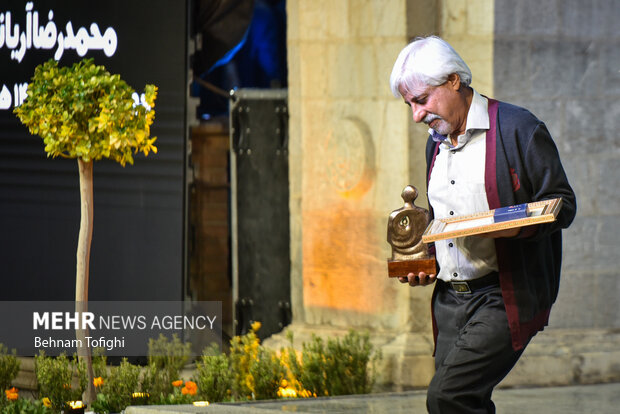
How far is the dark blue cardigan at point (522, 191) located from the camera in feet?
11.6

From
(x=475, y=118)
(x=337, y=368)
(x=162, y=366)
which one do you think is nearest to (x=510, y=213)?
(x=475, y=118)

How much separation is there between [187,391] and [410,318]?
5.03 ft

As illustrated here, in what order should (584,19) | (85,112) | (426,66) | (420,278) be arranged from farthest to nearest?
(584,19) → (85,112) → (420,278) → (426,66)

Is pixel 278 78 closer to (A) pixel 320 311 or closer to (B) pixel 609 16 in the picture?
(A) pixel 320 311

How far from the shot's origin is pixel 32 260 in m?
8.63

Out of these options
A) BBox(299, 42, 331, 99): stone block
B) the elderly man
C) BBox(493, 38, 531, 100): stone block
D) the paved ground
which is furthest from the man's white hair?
BBox(299, 42, 331, 99): stone block

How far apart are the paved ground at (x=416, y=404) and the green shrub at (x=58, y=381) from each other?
85cm

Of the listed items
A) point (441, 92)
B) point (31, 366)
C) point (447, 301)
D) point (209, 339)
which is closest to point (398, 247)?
point (447, 301)

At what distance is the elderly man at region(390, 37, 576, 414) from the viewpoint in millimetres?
3520

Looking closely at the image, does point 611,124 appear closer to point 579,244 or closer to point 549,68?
point 549,68

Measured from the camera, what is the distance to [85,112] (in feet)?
20.1

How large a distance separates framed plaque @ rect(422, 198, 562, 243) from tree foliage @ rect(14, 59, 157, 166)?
9.90ft

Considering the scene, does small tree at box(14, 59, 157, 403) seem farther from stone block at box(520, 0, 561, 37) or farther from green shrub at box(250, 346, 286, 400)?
stone block at box(520, 0, 561, 37)

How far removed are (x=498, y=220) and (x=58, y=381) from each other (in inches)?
157
